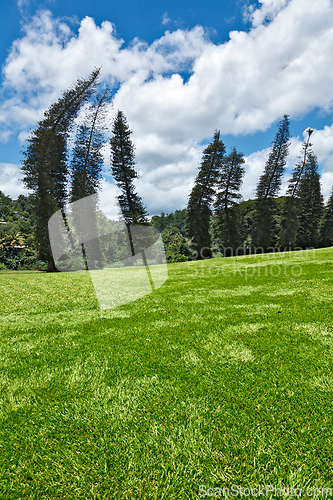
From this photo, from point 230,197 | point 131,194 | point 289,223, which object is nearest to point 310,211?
point 289,223

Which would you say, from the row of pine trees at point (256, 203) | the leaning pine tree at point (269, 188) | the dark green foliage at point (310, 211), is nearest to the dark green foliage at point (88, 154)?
the row of pine trees at point (256, 203)

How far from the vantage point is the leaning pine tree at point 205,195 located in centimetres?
2916

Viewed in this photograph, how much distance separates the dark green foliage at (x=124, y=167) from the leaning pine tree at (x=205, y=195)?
27.1 feet

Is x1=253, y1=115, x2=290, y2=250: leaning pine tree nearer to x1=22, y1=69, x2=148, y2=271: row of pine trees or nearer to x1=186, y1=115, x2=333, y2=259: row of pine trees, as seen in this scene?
x1=186, y1=115, x2=333, y2=259: row of pine trees

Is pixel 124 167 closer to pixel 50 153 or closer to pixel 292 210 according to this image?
pixel 50 153

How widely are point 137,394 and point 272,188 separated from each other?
118ft

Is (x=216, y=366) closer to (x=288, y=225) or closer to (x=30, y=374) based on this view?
(x=30, y=374)

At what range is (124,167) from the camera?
963 inches

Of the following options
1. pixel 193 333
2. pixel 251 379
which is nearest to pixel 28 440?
pixel 251 379

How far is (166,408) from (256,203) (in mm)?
35765

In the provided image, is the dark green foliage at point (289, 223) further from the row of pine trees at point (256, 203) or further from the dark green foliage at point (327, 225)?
the dark green foliage at point (327, 225)

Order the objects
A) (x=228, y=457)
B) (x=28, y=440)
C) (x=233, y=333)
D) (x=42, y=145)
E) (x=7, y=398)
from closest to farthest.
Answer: (x=228, y=457), (x=28, y=440), (x=7, y=398), (x=233, y=333), (x=42, y=145)

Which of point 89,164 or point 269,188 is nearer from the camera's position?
point 89,164

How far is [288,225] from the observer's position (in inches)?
1318
